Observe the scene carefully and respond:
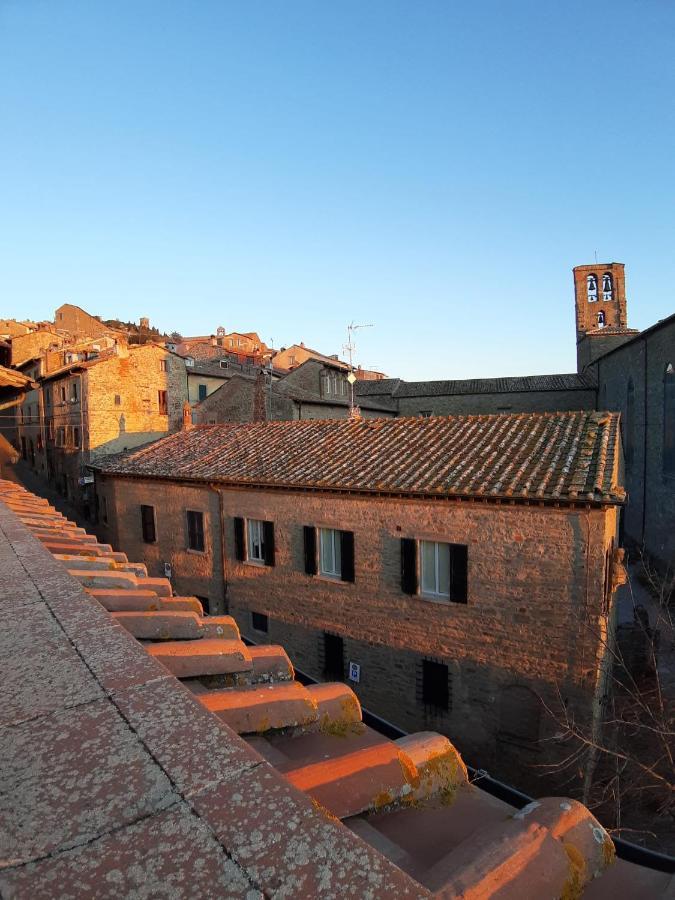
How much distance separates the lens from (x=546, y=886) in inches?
64.6

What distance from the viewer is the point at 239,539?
13547mm

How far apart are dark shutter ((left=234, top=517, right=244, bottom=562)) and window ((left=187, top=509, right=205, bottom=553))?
1457 mm

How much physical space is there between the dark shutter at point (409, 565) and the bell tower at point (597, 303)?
31.8 m

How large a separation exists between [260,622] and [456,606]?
5595 mm

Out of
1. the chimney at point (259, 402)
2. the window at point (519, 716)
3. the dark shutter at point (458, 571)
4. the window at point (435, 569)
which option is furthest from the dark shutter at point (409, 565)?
the chimney at point (259, 402)

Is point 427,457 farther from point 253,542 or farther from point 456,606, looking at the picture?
point 253,542

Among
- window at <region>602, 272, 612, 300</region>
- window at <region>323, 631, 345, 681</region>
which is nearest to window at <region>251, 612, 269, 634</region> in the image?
window at <region>323, 631, 345, 681</region>

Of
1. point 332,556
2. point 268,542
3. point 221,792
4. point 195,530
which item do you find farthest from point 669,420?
point 221,792

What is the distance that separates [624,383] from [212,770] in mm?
28002

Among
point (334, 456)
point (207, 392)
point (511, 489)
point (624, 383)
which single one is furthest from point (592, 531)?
point (207, 392)

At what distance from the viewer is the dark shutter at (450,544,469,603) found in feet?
32.8

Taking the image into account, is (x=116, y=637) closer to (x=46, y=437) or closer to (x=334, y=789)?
(x=334, y=789)

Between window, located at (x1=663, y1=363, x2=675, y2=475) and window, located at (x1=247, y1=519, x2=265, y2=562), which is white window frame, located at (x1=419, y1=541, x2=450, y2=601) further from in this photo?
window, located at (x1=663, y1=363, x2=675, y2=475)

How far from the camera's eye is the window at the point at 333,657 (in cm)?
1188
